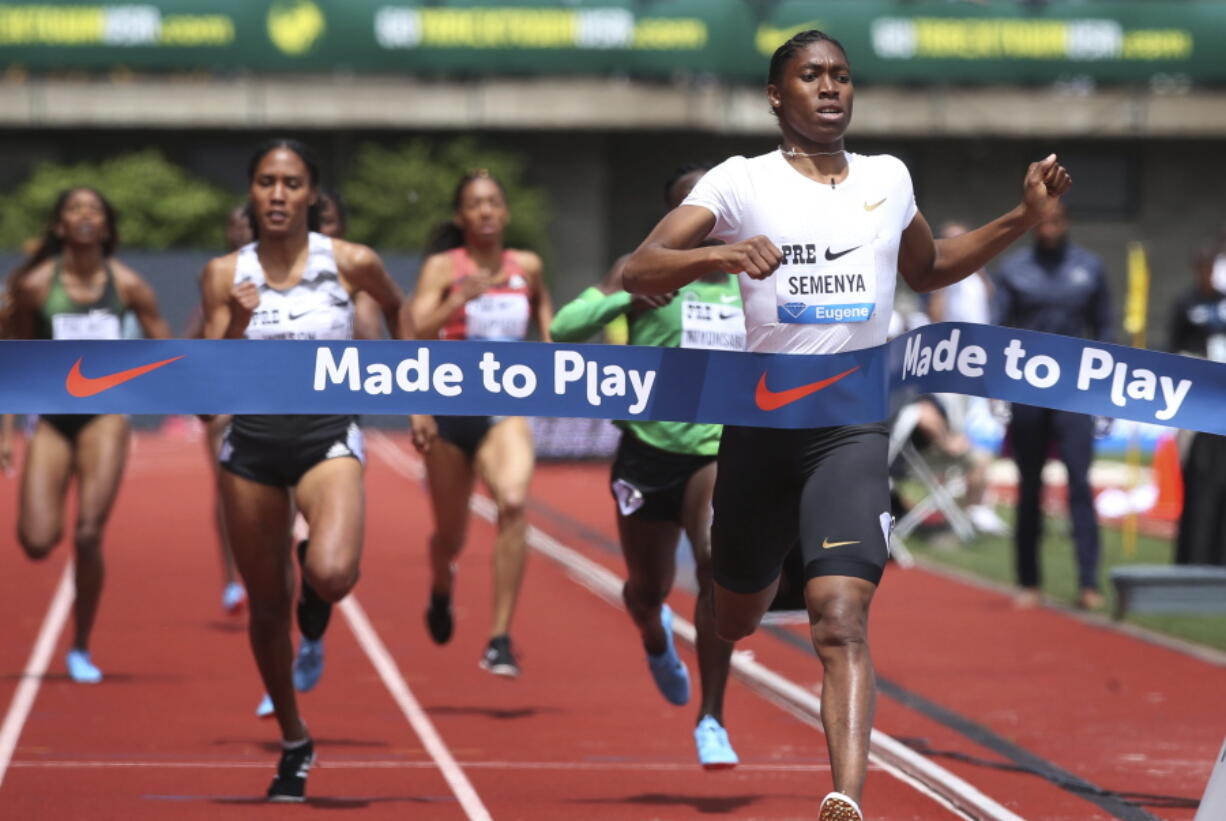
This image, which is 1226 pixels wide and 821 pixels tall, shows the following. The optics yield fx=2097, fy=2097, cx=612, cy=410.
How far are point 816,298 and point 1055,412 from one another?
762 centimetres

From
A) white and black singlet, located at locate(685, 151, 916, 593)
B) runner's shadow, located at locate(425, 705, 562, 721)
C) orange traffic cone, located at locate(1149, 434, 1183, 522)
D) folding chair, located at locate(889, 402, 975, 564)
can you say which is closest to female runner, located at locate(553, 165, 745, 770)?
runner's shadow, located at locate(425, 705, 562, 721)

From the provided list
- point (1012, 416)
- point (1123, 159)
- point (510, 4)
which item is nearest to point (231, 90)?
point (510, 4)

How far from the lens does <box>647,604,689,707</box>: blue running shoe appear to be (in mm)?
8344

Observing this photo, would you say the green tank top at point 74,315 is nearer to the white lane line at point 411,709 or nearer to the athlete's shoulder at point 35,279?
the athlete's shoulder at point 35,279

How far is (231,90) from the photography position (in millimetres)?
43875

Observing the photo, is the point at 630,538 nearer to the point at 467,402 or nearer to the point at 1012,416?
the point at 467,402

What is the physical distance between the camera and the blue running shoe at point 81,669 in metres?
10.0

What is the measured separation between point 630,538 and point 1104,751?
2086mm

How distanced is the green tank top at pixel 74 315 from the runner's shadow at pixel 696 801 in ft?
14.1

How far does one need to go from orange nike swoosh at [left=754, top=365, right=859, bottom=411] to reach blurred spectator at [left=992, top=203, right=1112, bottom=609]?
742cm

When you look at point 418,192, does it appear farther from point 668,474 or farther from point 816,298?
point 816,298

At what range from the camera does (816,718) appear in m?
A: 9.03

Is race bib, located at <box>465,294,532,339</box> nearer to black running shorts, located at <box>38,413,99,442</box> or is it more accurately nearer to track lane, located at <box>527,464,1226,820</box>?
black running shorts, located at <box>38,413,99,442</box>

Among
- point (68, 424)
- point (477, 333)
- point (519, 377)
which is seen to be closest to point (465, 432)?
point (477, 333)
